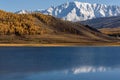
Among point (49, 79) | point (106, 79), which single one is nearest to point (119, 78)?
point (106, 79)

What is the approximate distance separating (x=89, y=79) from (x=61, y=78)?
5808 millimetres

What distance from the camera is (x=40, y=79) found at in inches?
2729

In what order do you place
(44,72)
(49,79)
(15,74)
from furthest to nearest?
(44,72), (15,74), (49,79)

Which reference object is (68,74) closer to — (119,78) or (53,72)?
(53,72)

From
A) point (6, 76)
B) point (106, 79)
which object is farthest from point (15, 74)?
point (106, 79)

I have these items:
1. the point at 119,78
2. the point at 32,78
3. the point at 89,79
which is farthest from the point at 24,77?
the point at 119,78

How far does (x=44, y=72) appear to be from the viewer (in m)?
81.4

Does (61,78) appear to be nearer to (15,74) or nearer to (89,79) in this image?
(89,79)

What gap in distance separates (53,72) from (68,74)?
4706 mm

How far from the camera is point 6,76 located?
72.1 m

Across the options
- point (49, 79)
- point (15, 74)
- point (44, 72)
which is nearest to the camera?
point (49, 79)

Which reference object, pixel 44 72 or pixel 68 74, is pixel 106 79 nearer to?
pixel 68 74

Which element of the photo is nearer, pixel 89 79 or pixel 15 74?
pixel 89 79

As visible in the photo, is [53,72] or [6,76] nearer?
[6,76]
